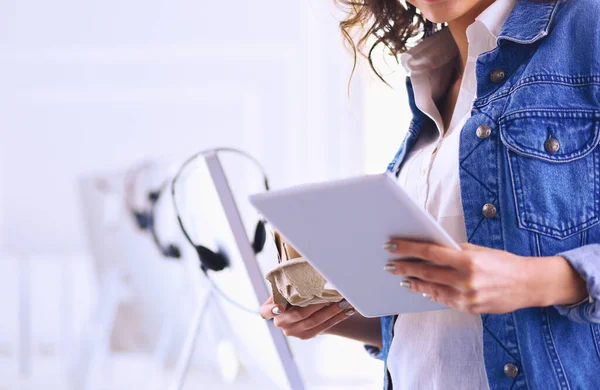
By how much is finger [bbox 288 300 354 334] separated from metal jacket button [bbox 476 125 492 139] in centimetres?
26

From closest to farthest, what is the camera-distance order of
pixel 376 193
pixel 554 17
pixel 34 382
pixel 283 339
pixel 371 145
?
pixel 376 193
pixel 554 17
pixel 283 339
pixel 34 382
pixel 371 145

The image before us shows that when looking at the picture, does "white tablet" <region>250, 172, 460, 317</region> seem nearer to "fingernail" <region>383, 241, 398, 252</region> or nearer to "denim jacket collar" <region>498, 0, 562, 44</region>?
"fingernail" <region>383, 241, 398, 252</region>

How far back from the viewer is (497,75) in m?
0.83

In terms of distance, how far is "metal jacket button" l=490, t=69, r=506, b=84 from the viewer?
2.72 ft

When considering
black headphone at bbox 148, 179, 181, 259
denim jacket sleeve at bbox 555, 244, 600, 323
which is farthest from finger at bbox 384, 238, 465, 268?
black headphone at bbox 148, 179, 181, 259

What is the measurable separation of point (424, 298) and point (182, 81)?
320 cm

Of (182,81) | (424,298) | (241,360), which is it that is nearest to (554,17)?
(424,298)

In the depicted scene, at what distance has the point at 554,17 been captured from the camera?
823 millimetres

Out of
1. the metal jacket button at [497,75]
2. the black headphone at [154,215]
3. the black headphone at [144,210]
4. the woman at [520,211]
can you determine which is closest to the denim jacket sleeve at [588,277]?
the woman at [520,211]

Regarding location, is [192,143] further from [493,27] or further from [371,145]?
[493,27]

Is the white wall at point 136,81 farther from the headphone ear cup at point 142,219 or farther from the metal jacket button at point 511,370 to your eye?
the metal jacket button at point 511,370

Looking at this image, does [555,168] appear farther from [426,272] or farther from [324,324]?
[324,324]

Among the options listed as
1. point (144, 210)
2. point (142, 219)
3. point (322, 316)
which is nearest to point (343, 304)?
point (322, 316)

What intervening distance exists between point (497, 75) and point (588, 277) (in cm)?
26
